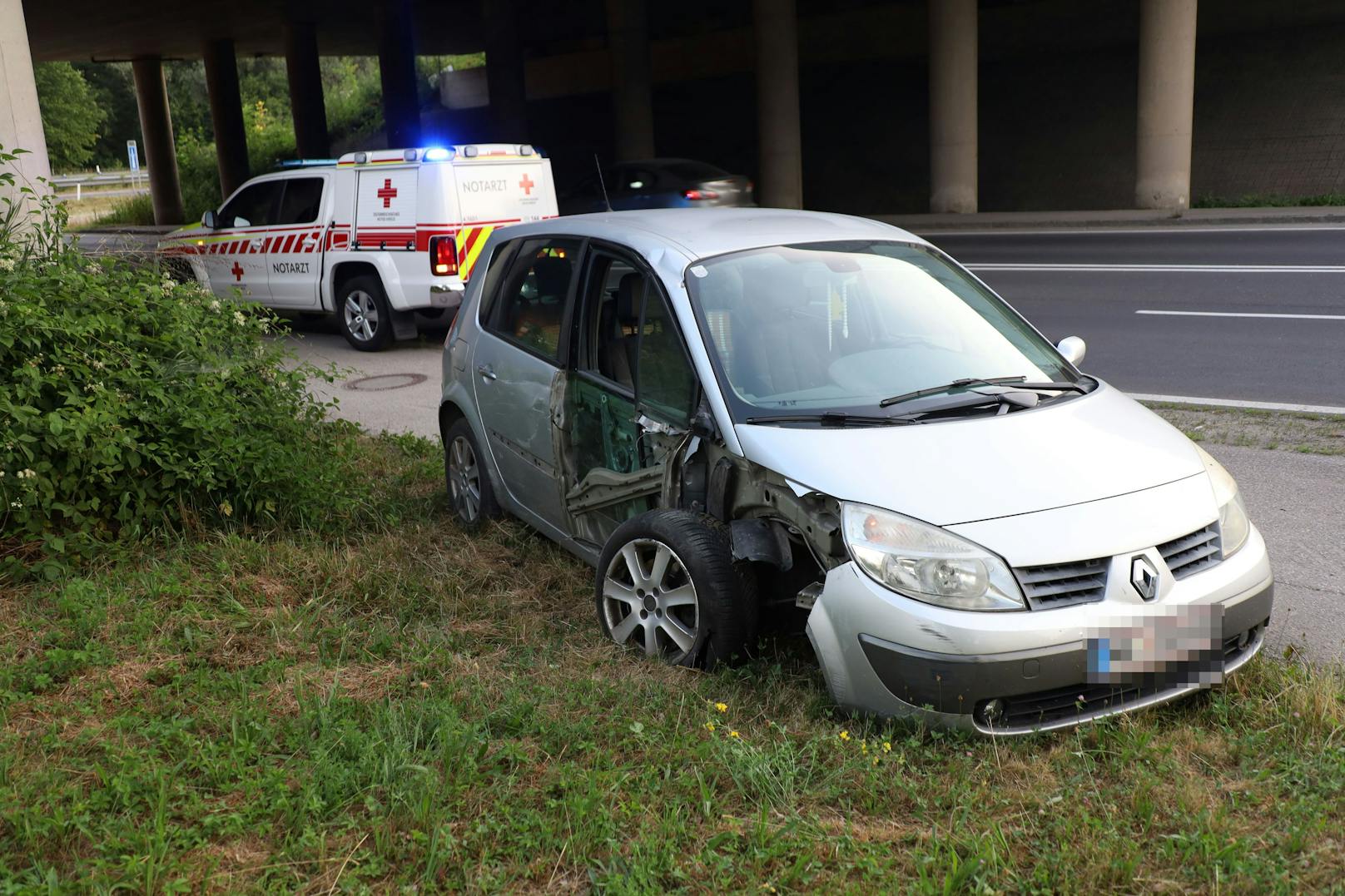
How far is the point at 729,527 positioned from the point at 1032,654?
115 centimetres

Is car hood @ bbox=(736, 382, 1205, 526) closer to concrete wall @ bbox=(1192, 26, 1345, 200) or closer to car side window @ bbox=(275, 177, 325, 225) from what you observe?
car side window @ bbox=(275, 177, 325, 225)

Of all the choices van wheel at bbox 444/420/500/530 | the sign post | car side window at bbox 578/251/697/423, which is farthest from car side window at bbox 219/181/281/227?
the sign post

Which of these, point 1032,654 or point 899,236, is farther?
point 899,236

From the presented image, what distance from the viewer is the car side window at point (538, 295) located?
5.27 metres

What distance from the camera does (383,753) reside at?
139 inches

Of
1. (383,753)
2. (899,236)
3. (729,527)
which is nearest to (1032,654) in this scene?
(729,527)

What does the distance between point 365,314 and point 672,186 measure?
7684 mm

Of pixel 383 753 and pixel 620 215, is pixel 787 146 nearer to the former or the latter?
pixel 620 215

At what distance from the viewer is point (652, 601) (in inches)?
169

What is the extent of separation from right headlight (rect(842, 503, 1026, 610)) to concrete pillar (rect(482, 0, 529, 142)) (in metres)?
32.5

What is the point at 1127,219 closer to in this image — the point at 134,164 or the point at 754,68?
the point at 754,68

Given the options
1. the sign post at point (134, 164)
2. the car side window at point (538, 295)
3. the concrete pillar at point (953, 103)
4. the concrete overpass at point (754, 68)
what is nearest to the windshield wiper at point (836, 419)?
the car side window at point (538, 295)

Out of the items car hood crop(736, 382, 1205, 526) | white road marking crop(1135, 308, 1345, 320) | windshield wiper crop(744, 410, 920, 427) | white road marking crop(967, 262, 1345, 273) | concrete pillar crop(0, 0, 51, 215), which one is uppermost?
concrete pillar crop(0, 0, 51, 215)

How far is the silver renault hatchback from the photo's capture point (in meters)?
3.48
